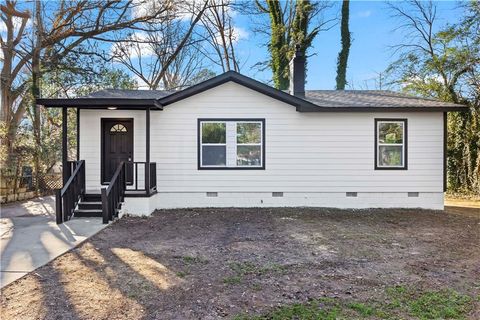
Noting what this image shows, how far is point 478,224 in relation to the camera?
25.9 feet

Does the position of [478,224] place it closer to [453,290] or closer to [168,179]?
[453,290]

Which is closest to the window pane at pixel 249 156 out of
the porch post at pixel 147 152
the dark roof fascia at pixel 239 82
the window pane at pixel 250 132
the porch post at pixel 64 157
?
the window pane at pixel 250 132

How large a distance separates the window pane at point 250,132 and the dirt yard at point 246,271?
2831 mm

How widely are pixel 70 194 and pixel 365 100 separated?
8358 mm

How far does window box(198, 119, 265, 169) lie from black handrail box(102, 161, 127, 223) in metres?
2.19

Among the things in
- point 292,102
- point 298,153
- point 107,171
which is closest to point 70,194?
point 107,171

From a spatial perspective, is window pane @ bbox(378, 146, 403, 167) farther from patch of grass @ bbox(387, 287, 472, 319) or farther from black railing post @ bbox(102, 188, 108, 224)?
black railing post @ bbox(102, 188, 108, 224)

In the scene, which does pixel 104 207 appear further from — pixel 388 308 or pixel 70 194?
pixel 388 308

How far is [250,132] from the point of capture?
9.66m

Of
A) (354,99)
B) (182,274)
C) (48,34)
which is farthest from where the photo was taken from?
(48,34)

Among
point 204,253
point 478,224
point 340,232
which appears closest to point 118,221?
point 204,253

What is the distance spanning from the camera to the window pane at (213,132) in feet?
31.5

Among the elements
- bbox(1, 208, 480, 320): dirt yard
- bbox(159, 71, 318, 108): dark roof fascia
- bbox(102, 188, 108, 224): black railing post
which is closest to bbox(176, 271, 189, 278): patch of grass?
bbox(1, 208, 480, 320): dirt yard

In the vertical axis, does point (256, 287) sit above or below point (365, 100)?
below
